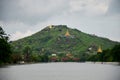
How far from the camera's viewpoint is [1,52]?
145 metres

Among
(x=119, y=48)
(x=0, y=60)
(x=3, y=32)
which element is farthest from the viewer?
(x=119, y=48)

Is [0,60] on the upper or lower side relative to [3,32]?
lower

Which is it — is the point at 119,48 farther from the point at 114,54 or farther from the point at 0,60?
the point at 0,60

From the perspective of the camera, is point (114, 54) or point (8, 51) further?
point (114, 54)

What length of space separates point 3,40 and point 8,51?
4782mm

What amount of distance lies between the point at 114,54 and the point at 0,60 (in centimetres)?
6587

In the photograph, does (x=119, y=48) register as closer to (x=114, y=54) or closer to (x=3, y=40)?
(x=114, y=54)

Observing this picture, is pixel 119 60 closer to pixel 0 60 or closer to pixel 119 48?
pixel 119 48

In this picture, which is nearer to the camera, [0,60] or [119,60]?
[0,60]

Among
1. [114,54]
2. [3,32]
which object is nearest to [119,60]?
[114,54]

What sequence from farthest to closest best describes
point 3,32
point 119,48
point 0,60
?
point 119,48, point 3,32, point 0,60

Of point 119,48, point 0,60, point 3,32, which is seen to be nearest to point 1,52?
point 0,60

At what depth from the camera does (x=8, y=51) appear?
150 metres

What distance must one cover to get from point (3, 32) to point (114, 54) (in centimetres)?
5926
